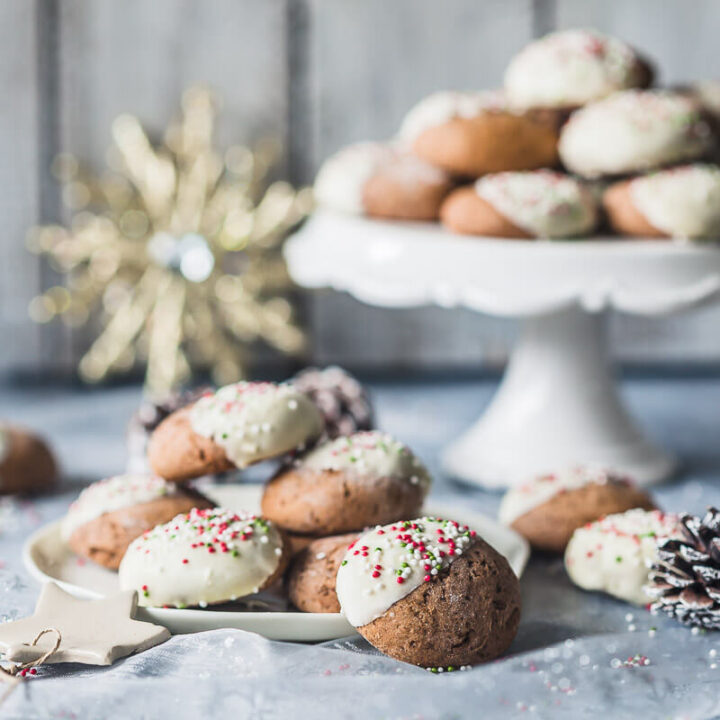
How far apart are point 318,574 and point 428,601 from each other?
13 centimetres

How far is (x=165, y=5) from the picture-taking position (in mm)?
2123

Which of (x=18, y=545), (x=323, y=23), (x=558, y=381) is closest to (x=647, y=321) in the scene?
(x=558, y=381)

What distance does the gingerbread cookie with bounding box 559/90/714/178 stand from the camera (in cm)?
146

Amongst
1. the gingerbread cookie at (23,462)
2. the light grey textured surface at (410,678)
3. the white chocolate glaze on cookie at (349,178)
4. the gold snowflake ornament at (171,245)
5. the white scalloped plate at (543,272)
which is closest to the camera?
the light grey textured surface at (410,678)

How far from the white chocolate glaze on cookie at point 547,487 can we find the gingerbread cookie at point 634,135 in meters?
0.42

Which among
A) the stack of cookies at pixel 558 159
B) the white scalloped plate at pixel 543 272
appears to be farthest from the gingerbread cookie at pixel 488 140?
the white scalloped plate at pixel 543 272

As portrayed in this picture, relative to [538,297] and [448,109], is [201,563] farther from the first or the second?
[448,109]

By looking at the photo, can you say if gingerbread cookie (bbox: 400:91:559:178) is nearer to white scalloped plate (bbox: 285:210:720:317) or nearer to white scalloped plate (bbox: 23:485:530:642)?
white scalloped plate (bbox: 285:210:720:317)

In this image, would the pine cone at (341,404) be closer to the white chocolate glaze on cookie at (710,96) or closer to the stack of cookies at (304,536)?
the stack of cookies at (304,536)

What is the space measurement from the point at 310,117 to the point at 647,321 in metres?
0.78

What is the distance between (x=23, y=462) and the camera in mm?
1513

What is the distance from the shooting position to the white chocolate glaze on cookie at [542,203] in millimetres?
1429

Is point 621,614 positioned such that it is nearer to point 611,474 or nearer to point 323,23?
point 611,474

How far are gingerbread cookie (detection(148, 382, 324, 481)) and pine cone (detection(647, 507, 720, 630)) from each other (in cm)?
37
